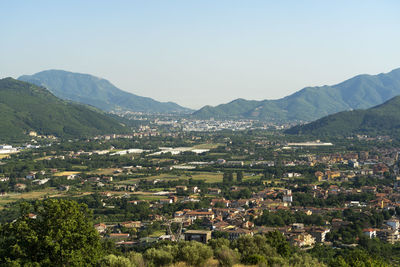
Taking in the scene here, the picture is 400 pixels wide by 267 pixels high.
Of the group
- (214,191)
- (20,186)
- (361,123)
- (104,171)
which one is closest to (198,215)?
(214,191)

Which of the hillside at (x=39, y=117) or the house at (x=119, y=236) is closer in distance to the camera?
the house at (x=119, y=236)

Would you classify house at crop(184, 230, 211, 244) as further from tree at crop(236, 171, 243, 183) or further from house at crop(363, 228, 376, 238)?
tree at crop(236, 171, 243, 183)

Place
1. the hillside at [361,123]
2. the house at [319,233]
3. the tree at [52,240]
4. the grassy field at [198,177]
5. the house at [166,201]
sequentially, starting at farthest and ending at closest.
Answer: the hillside at [361,123] < the grassy field at [198,177] < the house at [166,201] < the house at [319,233] < the tree at [52,240]

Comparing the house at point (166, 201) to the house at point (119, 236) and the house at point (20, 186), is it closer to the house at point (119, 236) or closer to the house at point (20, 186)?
the house at point (119, 236)

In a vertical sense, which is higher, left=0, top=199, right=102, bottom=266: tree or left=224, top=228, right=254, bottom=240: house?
left=0, top=199, right=102, bottom=266: tree

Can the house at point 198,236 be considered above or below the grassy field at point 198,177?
above

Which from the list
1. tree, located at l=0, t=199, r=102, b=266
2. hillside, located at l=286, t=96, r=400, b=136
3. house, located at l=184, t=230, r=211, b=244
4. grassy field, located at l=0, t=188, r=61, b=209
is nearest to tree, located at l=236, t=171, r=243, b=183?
grassy field, located at l=0, t=188, r=61, b=209

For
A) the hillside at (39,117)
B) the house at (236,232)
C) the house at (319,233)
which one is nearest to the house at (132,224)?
the house at (236,232)
